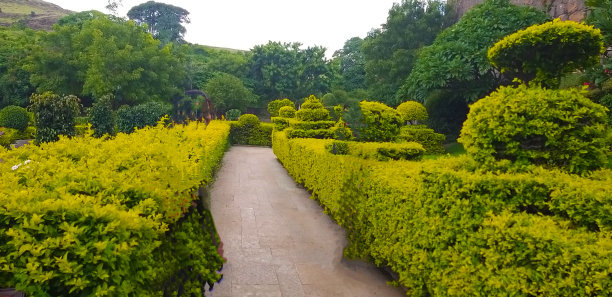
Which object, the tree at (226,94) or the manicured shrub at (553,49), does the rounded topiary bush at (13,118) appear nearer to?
the tree at (226,94)

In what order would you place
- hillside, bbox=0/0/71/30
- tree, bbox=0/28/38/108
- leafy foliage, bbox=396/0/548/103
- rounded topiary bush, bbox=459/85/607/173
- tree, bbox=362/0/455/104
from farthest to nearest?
hillside, bbox=0/0/71/30
tree, bbox=0/28/38/108
tree, bbox=362/0/455/104
leafy foliage, bbox=396/0/548/103
rounded topiary bush, bbox=459/85/607/173

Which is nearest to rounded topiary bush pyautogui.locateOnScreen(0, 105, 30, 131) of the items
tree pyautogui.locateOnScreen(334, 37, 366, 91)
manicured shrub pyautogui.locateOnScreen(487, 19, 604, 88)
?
manicured shrub pyautogui.locateOnScreen(487, 19, 604, 88)

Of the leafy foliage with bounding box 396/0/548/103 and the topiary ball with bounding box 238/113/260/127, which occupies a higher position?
the leafy foliage with bounding box 396/0/548/103

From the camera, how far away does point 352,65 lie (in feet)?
185

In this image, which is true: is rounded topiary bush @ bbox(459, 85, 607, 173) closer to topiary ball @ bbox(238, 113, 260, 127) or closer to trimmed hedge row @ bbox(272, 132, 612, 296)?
trimmed hedge row @ bbox(272, 132, 612, 296)

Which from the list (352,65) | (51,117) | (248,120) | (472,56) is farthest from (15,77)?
(352,65)

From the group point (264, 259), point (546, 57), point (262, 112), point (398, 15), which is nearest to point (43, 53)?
point (262, 112)

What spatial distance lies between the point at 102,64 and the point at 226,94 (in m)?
11.6

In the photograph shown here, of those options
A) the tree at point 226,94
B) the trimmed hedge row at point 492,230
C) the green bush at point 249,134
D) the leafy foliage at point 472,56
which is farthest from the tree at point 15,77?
the trimmed hedge row at point 492,230

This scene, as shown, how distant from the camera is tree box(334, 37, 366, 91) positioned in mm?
48594

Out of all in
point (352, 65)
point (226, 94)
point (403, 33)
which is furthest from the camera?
point (352, 65)

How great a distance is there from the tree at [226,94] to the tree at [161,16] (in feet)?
96.6

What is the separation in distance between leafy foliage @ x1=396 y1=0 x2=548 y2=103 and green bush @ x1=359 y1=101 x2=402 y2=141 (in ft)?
40.2

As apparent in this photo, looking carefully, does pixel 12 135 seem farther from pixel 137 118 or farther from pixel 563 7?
pixel 563 7
